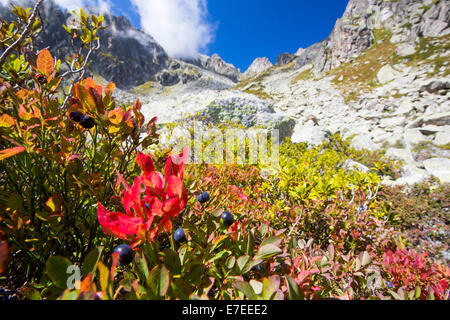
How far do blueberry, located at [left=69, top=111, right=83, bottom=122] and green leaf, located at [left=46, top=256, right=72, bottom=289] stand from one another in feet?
1.78

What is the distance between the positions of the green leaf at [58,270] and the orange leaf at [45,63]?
851 millimetres

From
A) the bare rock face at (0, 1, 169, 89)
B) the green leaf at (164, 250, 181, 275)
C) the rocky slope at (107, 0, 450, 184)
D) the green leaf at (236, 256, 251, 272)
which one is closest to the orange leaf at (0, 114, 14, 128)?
the green leaf at (164, 250, 181, 275)

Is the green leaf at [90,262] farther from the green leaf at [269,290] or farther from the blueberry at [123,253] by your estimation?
the green leaf at [269,290]

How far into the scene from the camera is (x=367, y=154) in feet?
20.2

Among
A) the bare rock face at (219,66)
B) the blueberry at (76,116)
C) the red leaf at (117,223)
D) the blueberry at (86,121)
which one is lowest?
the red leaf at (117,223)

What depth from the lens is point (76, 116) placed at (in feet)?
2.73

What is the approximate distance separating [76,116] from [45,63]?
0.34 metres

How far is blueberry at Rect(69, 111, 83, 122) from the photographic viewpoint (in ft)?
2.67

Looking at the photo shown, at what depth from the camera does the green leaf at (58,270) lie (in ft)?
1.76

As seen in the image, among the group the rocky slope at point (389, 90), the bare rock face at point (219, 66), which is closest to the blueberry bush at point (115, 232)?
the rocky slope at point (389, 90)

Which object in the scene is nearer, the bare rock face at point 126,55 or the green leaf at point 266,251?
the green leaf at point 266,251

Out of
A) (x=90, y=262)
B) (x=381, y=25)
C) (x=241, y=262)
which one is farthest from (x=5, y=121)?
(x=381, y=25)
